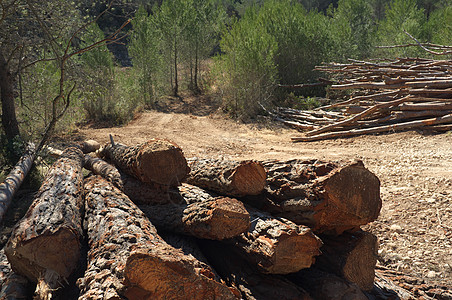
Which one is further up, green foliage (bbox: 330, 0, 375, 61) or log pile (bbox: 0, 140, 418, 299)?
green foliage (bbox: 330, 0, 375, 61)

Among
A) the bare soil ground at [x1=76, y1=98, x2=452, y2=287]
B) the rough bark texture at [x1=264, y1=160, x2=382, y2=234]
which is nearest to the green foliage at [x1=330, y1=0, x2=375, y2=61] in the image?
the bare soil ground at [x1=76, y1=98, x2=452, y2=287]

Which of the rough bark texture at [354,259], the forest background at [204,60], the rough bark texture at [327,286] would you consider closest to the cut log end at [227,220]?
the rough bark texture at [327,286]

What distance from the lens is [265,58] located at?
43.4ft

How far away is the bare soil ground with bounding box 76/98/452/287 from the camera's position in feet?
11.6

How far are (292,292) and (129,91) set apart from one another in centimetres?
1467

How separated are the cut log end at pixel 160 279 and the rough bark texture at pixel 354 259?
1.28 m

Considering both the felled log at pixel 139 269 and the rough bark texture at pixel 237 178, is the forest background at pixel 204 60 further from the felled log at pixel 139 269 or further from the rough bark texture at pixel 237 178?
the felled log at pixel 139 269

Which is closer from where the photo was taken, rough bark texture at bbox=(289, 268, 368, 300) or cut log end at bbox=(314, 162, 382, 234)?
rough bark texture at bbox=(289, 268, 368, 300)

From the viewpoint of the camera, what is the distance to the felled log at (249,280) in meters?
2.29

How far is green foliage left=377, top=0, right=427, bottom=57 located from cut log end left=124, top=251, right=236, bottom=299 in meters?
17.7

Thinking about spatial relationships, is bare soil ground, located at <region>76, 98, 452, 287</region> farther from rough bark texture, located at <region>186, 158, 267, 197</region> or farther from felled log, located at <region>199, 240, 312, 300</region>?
rough bark texture, located at <region>186, 158, 267, 197</region>

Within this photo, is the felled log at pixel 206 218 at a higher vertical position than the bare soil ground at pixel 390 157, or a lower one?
higher

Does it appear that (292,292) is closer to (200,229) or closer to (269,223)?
(269,223)

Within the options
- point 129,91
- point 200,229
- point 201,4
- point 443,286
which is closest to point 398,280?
point 443,286
